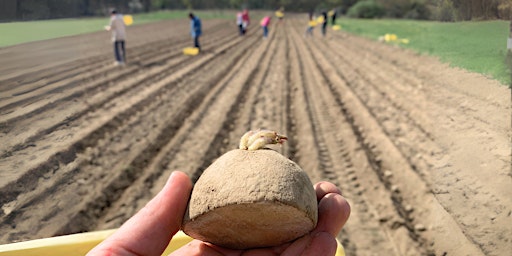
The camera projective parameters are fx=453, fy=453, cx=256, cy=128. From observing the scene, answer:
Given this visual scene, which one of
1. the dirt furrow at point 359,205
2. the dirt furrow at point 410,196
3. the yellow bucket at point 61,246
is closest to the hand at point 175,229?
the yellow bucket at point 61,246

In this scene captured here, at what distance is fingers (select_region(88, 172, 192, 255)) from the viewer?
1.41m

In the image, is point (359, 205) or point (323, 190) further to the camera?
point (359, 205)

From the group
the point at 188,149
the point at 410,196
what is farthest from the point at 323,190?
the point at 188,149

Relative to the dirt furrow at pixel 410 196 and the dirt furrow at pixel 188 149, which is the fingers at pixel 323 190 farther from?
the dirt furrow at pixel 188 149

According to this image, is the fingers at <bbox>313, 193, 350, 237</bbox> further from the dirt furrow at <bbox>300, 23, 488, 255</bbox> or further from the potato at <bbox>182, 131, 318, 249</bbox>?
the dirt furrow at <bbox>300, 23, 488, 255</bbox>

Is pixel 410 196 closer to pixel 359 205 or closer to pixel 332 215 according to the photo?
pixel 359 205

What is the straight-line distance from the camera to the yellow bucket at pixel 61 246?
1557mm

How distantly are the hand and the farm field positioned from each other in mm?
363

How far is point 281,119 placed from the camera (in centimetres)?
641

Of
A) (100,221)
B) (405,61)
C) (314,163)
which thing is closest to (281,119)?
(314,163)

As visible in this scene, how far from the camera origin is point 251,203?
1201 mm

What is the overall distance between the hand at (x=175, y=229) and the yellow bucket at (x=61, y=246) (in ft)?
1.10

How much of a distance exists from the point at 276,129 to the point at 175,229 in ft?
14.3

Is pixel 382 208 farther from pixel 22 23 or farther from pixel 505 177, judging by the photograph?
pixel 22 23
